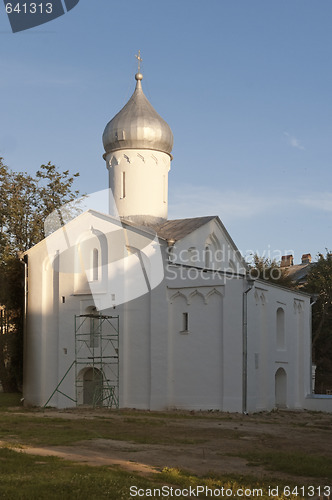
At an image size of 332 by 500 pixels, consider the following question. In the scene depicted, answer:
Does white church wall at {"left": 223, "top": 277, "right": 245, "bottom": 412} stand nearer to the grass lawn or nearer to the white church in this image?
the white church

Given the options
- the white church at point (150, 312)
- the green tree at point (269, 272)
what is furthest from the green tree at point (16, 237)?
the green tree at point (269, 272)

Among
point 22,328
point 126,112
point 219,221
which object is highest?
point 126,112

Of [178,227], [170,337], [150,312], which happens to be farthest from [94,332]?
[178,227]

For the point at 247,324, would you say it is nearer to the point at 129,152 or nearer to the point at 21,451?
the point at 129,152

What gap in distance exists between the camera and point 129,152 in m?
25.7

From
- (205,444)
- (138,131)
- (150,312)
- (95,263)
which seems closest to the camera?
(205,444)

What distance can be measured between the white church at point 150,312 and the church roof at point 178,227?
0.24ft

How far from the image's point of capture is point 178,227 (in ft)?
80.5

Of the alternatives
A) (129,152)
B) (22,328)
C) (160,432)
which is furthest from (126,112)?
(160,432)

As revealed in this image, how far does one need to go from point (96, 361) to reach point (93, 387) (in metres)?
1.14

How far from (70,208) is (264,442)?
20.0 m

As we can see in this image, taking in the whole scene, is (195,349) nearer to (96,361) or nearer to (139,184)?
(96,361)

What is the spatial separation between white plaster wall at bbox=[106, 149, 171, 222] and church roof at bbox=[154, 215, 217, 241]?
799mm

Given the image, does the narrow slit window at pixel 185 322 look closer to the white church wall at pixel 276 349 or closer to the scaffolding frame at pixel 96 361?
the white church wall at pixel 276 349
